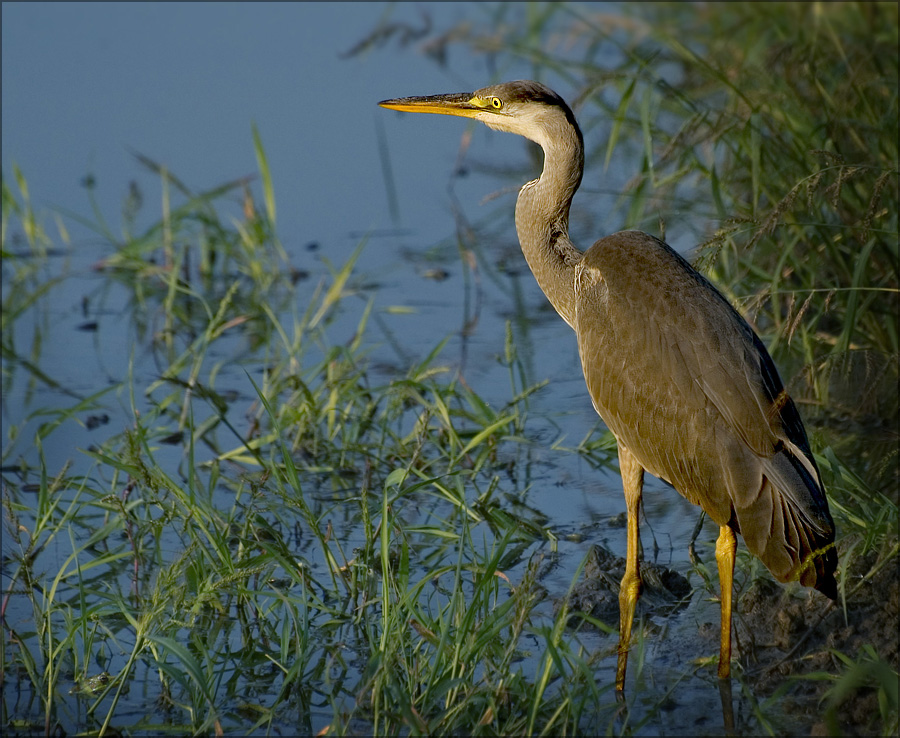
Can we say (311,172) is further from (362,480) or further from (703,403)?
(703,403)

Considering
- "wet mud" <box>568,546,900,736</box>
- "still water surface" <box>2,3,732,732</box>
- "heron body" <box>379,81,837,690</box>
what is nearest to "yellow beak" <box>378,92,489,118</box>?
"heron body" <box>379,81,837,690</box>

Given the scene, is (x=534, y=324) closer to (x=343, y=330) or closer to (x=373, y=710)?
(x=343, y=330)

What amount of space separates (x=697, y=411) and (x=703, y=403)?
0.03m

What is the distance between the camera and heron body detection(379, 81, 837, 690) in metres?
3.76

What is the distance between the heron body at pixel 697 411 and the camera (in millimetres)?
3762

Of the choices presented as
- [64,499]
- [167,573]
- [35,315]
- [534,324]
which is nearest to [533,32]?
[534,324]

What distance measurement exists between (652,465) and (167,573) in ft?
5.08

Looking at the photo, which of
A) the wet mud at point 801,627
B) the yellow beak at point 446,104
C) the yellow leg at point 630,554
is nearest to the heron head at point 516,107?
the yellow beak at point 446,104

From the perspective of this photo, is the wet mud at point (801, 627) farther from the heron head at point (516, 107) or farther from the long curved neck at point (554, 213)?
the heron head at point (516, 107)

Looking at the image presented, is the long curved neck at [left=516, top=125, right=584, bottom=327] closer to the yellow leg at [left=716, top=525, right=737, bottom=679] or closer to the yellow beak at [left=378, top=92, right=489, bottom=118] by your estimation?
the yellow beak at [left=378, top=92, right=489, bottom=118]

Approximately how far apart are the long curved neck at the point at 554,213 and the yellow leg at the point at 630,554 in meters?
0.61

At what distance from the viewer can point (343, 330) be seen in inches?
270

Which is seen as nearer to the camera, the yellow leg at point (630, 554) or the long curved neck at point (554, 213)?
the yellow leg at point (630, 554)

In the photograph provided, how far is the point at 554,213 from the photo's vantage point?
4590 millimetres
